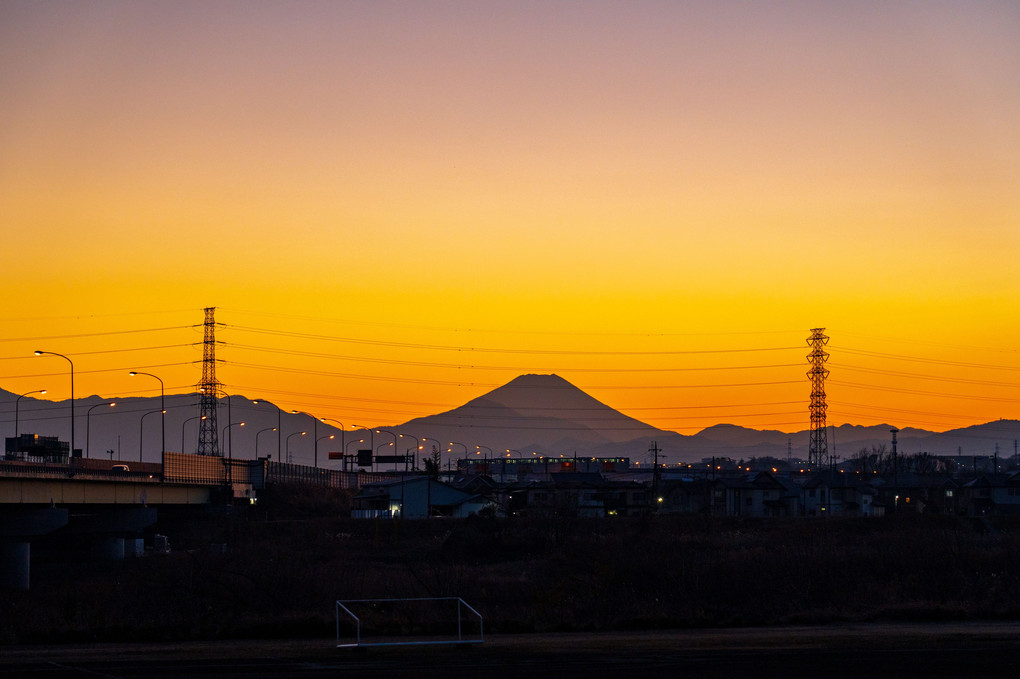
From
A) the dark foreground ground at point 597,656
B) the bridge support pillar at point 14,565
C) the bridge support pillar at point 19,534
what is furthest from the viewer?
the bridge support pillar at point 19,534

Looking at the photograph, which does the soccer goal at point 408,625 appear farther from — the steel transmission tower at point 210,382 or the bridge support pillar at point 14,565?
the steel transmission tower at point 210,382

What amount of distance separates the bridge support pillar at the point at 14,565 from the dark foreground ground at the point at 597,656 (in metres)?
42.8

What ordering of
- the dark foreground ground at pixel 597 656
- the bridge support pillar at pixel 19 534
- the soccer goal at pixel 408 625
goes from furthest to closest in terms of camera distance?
the bridge support pillar at pixel 19 534
the soccer goal at pixel 408 625
the dark foreground ground at pixel 597 656

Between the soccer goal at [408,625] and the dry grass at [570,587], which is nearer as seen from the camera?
the soccer goal at [408,625]

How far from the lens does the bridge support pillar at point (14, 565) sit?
71688 mm

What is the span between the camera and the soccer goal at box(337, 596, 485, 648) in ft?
110

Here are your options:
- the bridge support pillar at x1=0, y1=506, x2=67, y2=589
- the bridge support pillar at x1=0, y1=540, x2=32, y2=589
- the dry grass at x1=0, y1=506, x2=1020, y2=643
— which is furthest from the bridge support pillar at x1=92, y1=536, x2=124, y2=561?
the bridge support pillar at x1=0, y1=540, x2=32, y2=589

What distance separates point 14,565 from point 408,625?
156 feet

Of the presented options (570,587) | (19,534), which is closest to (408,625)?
(570,587)

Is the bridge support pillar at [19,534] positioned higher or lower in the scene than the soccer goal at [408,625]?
lower

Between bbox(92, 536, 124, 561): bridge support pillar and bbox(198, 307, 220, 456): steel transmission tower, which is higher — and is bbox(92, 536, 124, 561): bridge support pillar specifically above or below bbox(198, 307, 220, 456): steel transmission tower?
below

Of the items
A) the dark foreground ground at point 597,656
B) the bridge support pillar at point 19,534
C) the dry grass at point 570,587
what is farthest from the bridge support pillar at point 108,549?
the dark foreground ground at point 597,656

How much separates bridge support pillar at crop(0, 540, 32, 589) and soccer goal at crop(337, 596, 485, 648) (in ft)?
138

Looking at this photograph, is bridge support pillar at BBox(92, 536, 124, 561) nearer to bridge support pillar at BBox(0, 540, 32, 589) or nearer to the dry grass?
the dry grass
